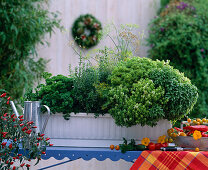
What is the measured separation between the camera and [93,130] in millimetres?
1681

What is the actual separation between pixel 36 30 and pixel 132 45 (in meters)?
1.74

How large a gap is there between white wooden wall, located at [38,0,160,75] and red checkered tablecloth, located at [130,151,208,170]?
2655 millimetres

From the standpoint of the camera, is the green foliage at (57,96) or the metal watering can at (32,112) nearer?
the metal watering can at (32,112)

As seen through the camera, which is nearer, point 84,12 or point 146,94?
point 146,94

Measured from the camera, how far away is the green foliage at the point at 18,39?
10.5ft

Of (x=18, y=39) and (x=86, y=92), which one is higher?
(x=18, y=39)

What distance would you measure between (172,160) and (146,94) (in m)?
0.33

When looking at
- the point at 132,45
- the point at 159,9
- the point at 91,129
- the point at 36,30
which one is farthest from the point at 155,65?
the point at 159,9

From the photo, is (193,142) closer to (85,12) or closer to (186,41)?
(186,41)

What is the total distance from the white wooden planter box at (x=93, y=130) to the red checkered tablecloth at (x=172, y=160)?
0.60 ft

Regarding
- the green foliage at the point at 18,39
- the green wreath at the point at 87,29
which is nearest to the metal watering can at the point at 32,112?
the green foliage at the point at 18,39

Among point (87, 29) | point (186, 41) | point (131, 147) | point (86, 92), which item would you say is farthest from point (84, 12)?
point (131, 147)

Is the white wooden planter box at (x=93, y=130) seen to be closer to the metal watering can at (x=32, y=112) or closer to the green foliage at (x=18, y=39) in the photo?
the metal watering can at (x=32, y=112)

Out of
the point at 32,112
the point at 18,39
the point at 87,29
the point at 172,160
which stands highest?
the point at 87,29
